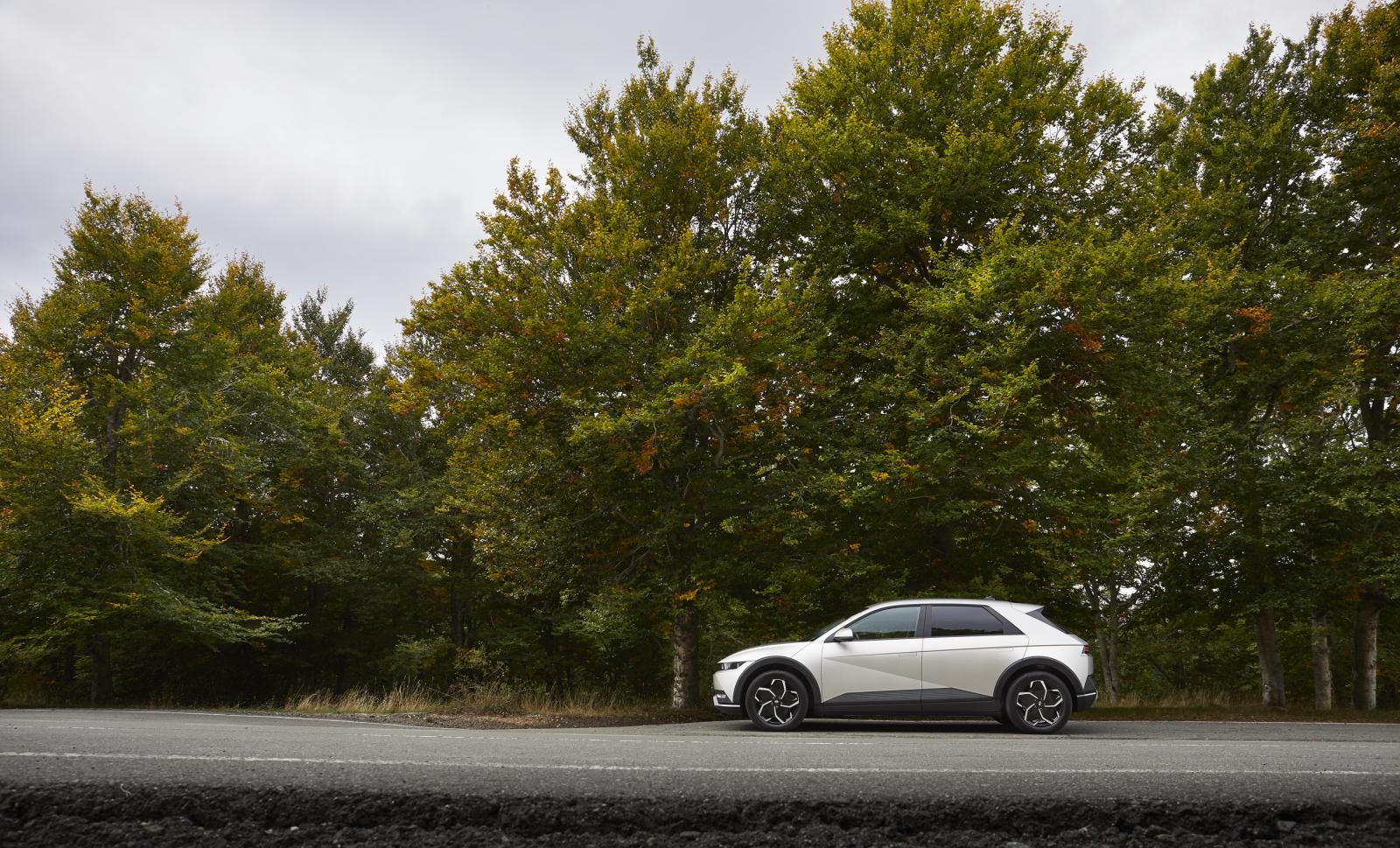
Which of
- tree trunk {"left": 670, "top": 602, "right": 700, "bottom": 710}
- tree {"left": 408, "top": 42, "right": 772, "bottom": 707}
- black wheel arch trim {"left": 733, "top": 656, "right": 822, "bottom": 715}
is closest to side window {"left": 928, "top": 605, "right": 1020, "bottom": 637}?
black wheel arch trim {"left": 733, "top": 656, "right": 822, "bottom": 715}

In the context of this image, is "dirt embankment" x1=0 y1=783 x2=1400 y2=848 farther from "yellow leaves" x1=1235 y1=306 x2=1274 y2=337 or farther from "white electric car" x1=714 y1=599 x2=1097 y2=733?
"yellow leaves" x1=1235 y1=306 x2=1274 y2=337

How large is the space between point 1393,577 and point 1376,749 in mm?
10424

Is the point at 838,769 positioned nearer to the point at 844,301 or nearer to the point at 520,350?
the point at 520,350

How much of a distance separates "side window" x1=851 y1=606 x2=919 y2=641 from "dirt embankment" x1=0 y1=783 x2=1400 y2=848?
6994 mm

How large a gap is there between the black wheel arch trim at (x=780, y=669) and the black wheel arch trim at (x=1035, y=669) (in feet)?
7.18

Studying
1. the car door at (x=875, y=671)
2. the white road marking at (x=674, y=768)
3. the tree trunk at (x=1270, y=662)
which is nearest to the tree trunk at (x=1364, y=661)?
the tree trunk at (x=1270, y=662)

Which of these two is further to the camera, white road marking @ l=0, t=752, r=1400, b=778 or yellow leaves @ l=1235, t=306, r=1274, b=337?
yellow leaves @ l=1235, t=306, r=1274, b=337

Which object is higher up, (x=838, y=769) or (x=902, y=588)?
(x=902, y=588)

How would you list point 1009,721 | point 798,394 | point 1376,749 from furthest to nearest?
1. point 798,394
2. point 1009,721
3. point 1376,749

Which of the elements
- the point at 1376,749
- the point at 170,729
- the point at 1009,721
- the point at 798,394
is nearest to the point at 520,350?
the point at 798,394

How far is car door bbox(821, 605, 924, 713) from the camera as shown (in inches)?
415

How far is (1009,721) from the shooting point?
10438 millimetres

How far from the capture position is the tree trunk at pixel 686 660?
15.0 metres

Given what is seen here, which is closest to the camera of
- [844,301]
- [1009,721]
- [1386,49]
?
[1009,721]
